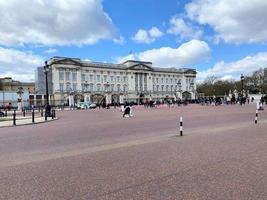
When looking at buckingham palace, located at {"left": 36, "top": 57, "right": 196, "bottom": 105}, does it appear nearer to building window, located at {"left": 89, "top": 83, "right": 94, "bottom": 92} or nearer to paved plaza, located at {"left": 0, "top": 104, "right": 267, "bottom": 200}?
building window, located at {"left": 89, "top": 83, "right": 94, "bottom": 92}

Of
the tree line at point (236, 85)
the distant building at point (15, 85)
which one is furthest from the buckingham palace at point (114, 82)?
the distant building at point (15, 85)

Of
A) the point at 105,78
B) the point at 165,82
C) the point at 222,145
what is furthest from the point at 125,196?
the point at 165,82

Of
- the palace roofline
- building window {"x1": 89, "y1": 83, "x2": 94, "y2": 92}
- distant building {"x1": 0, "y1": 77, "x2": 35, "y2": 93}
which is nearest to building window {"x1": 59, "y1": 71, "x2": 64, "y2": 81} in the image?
the palace roofline

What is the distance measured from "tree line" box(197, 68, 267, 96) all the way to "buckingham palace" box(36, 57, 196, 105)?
10442 millimetres

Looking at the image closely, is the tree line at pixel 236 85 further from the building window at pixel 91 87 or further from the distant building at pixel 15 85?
the distant building at pixel 15 85

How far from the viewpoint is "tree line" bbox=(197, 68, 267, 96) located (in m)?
111

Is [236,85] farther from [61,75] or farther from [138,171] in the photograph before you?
[138,171]

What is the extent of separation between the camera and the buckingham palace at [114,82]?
127 meters

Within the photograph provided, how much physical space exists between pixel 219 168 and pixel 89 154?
4.21 m

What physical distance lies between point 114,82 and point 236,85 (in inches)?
2180

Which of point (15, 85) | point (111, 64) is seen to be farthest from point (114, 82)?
point (15, 85)

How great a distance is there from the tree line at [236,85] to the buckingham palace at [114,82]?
10.4 m

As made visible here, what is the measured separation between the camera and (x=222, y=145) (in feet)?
35.3

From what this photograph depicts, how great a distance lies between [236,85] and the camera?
138875 mm
